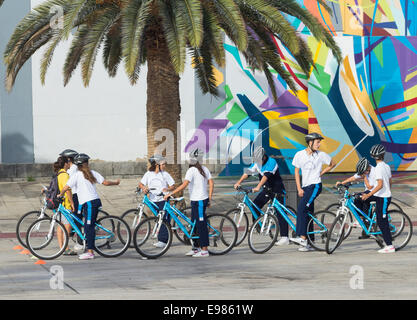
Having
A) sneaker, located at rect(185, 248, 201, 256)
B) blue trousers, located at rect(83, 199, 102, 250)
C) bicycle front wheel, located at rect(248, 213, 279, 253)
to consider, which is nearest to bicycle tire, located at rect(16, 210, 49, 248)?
blue trousers, located at rect(83, 199, 102, 250)

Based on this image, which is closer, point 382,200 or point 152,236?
point 152,236

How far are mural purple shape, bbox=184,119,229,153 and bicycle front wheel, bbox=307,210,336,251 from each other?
11557 millimetres

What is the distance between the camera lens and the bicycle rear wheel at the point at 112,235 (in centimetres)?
1192

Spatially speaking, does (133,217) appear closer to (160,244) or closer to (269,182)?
(160,244)

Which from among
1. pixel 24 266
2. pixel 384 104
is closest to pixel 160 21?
pixel 24 266

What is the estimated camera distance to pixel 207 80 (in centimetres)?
1725

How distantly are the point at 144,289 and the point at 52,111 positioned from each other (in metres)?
15.5

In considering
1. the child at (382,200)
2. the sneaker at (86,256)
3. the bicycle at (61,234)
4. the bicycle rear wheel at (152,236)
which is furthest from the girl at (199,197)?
the child at (382,200)

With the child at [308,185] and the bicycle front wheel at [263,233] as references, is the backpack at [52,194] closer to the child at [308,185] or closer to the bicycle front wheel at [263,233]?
the bicycle front wheel at [263,233]

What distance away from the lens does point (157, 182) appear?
1243 cm

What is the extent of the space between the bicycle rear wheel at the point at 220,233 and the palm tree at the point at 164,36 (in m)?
3.56

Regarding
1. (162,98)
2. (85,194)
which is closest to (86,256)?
(85,194)

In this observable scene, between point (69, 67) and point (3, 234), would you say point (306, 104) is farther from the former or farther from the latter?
point (3, 234)

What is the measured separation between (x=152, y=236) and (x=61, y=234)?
4.56 feet
